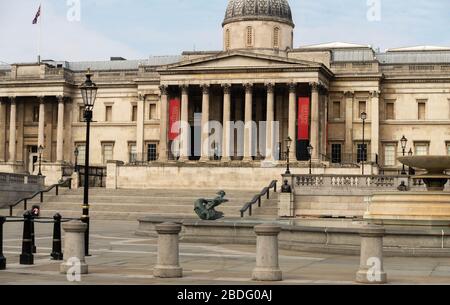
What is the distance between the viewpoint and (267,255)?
2052 cm

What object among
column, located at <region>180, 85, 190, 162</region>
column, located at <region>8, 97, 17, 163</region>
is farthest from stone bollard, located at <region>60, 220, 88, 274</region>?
column, located at <region>8, 97, 17, 163</region>

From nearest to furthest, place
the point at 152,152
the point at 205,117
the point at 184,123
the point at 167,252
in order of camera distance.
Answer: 1. the point at 167,252
2. the point at 205,117
3. the point at 184,123
4. the point at 152,152

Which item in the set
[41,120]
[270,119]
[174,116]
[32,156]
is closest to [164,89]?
[174,116]

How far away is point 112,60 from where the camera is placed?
106 m

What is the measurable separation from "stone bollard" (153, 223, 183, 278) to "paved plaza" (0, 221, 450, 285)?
268 mm

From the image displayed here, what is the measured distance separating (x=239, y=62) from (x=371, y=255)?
207 feet

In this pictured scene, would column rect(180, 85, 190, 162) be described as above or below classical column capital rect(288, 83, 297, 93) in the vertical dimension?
below

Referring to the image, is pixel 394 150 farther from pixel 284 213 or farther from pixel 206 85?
pixel 284 213

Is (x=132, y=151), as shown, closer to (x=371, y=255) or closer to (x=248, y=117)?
(x=248, y=117)

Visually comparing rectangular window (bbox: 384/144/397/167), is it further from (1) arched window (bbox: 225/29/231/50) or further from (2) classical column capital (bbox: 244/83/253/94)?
(1) arched window (bbox: 225/29/231/50)

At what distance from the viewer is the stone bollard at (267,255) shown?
20359mm

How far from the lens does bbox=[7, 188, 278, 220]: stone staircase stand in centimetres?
5984
